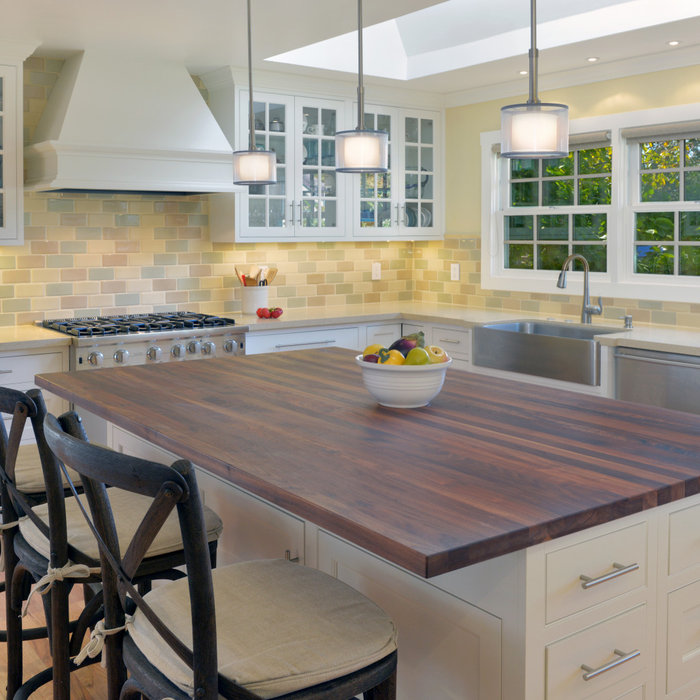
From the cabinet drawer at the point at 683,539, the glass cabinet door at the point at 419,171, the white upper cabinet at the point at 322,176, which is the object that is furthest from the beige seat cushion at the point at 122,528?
the glass cabinet door at the point at 419,171

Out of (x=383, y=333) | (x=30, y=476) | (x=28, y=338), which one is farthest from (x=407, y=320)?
(x=30, y=476)

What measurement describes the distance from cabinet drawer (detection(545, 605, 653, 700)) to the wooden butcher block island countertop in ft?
0.85

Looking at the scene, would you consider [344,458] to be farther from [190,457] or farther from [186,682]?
[186,682]

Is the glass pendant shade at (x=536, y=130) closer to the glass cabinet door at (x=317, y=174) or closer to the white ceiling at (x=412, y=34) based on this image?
the white ceiling at (x=412, y=34)

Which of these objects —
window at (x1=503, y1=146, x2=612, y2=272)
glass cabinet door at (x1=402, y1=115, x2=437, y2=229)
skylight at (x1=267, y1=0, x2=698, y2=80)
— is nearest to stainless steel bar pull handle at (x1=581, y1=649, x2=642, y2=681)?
skylight at (x1=267, y1=0, x2=698, y2=80)

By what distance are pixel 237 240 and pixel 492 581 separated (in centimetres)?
383

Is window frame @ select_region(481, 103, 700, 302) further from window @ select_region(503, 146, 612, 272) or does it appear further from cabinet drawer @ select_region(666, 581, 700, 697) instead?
cabinet drawer @ select_region(666, 581, 700, 697)

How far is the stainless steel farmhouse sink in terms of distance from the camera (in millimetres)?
4395

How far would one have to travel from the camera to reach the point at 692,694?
195 cm

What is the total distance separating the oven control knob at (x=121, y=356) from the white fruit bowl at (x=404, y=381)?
2.21 metres

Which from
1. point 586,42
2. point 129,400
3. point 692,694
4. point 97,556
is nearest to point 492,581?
point 692,694

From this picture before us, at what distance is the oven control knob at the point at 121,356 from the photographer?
4.38m

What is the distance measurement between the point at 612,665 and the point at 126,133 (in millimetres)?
3809

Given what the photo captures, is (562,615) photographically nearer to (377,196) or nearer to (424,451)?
(424,451)
